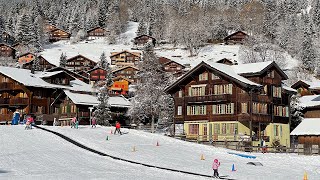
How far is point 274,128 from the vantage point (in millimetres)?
65875

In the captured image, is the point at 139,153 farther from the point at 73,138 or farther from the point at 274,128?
the point at 274,128

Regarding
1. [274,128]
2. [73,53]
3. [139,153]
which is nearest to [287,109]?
[274,128]

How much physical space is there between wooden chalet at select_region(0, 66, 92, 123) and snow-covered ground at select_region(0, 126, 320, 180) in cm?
2633

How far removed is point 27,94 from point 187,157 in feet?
150

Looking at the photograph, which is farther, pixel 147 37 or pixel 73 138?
pixel 147 37

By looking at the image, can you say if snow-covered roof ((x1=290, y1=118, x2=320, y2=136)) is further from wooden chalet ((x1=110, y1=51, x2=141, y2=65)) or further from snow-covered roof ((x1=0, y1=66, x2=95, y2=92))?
wooden chalet ((x1=110, y1=51, x2=141, y2=65))

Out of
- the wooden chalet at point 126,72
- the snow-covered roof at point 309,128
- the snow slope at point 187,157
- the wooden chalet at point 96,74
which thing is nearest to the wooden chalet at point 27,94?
the snow slope at point 187,157

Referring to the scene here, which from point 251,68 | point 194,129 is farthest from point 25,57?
point 251,68

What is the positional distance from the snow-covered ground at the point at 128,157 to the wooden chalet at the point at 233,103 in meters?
11.7

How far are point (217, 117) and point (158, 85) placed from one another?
18.5m

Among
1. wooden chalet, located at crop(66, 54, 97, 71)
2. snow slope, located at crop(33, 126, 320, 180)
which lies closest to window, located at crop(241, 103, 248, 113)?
snow slope, located at crop(33, 126, 320, 180)

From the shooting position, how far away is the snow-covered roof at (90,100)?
3179 inches

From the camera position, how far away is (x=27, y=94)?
81.3 m

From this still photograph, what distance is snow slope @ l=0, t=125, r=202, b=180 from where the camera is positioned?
98.9ft
